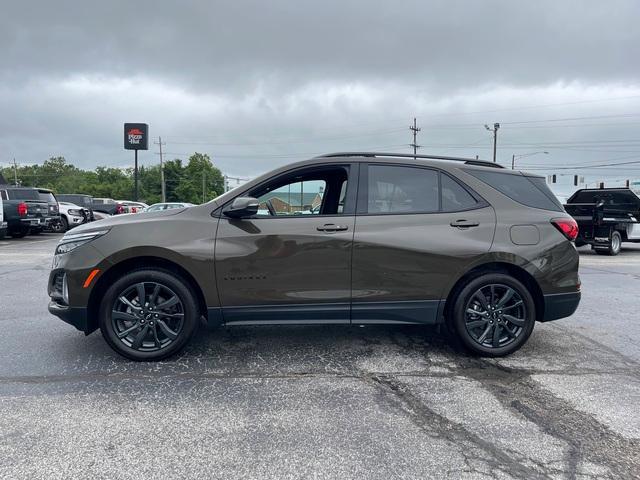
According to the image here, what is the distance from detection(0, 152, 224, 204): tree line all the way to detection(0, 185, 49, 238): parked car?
261 ft

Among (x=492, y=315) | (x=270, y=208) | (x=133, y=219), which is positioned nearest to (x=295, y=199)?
(x=270, y=208)

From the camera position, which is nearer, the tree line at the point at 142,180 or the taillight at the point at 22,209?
the taillight at the point at 22,209

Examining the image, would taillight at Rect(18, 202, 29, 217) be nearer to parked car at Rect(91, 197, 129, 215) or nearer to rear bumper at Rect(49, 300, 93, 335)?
parked car at Rect(91, 197, 129, 215)

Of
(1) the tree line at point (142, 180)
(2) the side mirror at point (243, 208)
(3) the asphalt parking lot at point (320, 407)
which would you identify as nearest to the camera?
(3) the asphalt parking lot at point (320, 407)

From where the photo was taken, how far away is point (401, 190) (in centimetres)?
406

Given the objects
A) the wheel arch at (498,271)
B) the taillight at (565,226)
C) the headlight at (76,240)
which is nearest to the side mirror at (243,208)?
the headlight at (76,240)

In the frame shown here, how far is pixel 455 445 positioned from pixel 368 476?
24.6 inches

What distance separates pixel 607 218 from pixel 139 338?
13368 millimetres

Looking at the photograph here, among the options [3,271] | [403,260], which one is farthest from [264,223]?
[3,271]

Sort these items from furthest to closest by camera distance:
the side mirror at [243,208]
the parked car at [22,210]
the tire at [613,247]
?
1. the parked car at [22,210]
2. the tire at [613,247]
3. the side mirror at [243,208]

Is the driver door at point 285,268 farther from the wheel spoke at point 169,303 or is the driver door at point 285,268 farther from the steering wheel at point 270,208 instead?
the wheel spoke at point 169,303

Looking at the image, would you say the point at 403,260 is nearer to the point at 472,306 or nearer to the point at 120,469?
the point at 472,306

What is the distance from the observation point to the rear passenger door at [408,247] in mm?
3883

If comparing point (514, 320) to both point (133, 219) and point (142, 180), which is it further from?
point (142, 180)
